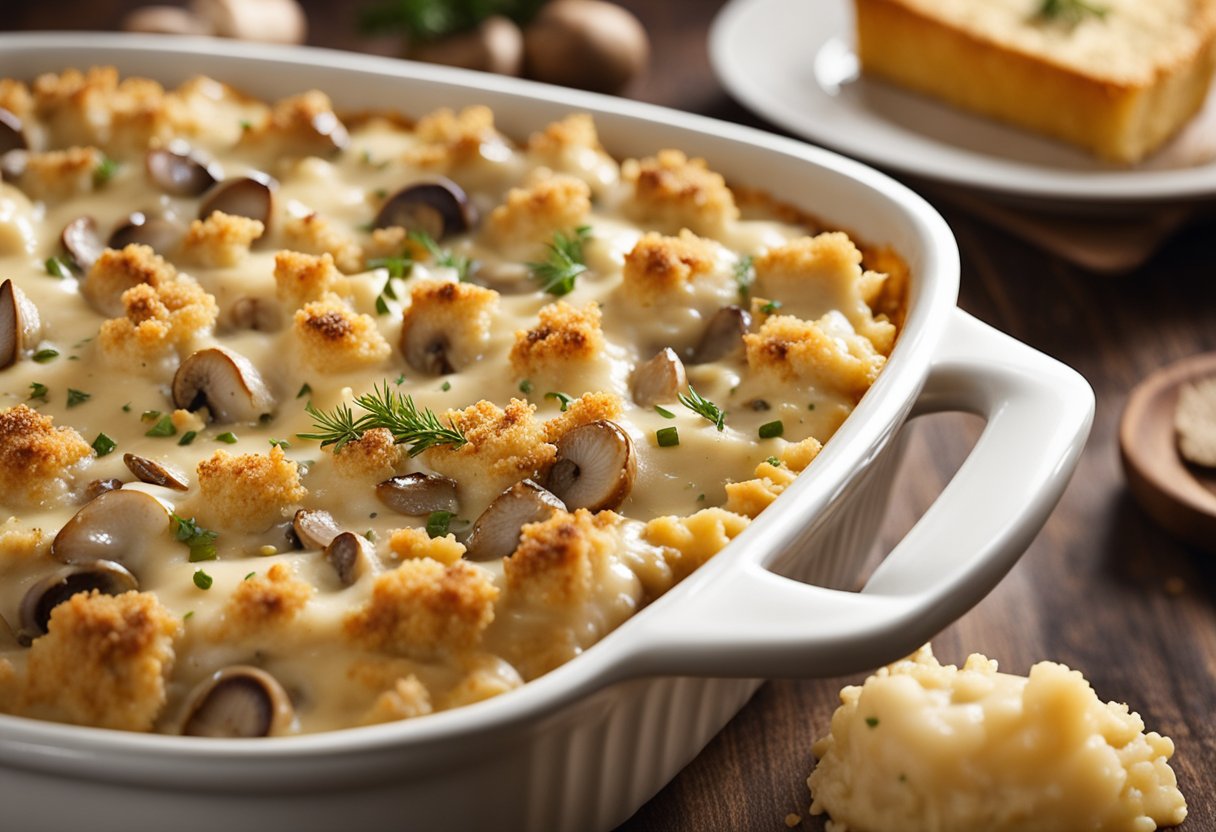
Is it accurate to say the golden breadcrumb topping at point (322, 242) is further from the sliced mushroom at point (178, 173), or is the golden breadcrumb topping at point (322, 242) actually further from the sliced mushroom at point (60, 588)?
the sliced mushroom at point (60, 588)

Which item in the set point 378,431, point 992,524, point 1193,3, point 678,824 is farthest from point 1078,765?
point 1193,3

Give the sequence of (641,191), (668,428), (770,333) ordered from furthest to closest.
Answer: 1. (641,191)
2. (770,333)
3. (668,428)

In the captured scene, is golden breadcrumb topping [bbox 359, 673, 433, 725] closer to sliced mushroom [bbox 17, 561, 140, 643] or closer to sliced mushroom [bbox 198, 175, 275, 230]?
sliced mushroom [bbox 17, 561, 140, 643]

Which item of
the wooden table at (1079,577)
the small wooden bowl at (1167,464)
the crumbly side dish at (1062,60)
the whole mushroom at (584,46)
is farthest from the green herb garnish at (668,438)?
the whole mushroom at (584,46)

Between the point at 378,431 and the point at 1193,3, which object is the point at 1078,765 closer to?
the point at 378,431

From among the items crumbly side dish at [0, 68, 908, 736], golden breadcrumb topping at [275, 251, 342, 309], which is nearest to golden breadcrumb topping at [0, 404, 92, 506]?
crumbly side dish at [0, 68, 908, 736]
